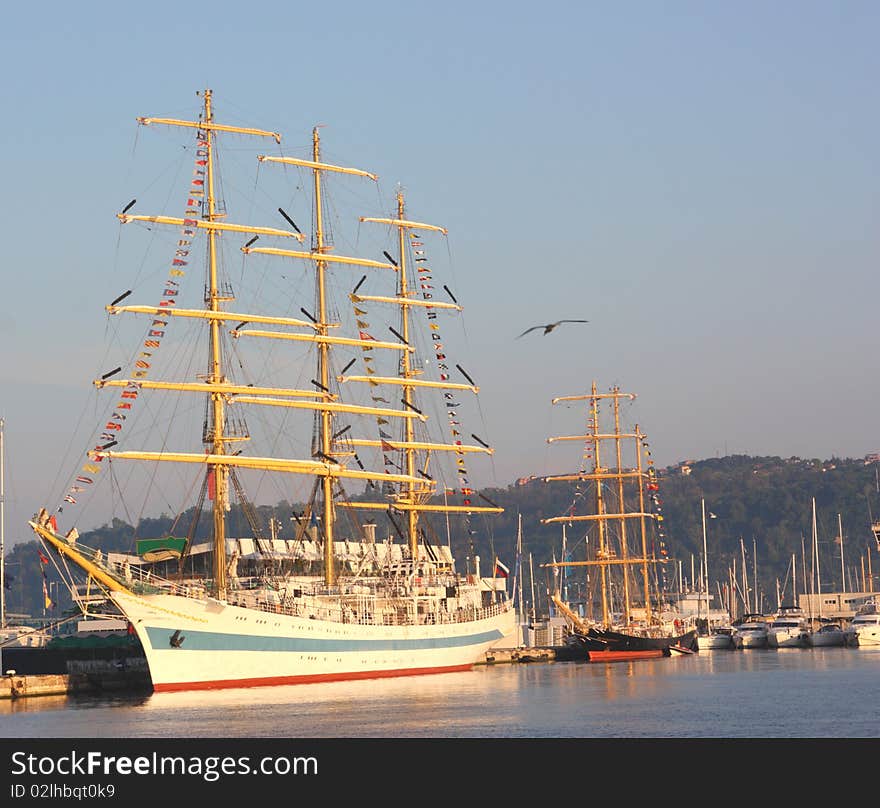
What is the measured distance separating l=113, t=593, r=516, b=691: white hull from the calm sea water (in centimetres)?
154

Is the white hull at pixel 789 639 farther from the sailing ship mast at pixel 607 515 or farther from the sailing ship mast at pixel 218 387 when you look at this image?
the sailing ship mast at pixel 218 387

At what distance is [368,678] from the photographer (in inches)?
3666

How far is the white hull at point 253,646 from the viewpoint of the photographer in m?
79.9

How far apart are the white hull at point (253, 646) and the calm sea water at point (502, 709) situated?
1.54 metres

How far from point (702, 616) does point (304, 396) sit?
89.8 meters

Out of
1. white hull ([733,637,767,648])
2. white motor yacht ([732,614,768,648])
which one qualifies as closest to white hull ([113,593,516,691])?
white hull ([733,637,767,648])

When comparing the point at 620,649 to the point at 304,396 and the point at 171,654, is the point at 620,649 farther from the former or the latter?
the point at 171,654

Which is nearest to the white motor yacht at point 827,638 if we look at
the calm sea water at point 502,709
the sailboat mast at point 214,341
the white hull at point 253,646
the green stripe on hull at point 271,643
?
the calm sea water at point 502,709

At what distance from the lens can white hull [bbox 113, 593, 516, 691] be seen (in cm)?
7988

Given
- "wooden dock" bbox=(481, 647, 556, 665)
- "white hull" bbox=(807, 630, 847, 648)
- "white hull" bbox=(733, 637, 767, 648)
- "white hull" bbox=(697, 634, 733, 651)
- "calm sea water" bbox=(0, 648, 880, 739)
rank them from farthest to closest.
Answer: "white hull" bbox=(733, 637, 767, 648), "white hull" bbox=(697, 634, 733, 651), "white hull" bbox=(807, 630, 847, 648), "wooden dock" bbox=(481, 647, 556, 665), "calm sea water" bbox=(0, 648, 880, 739)

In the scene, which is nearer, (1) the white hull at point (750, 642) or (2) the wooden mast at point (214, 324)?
(2) the wooden mast at point (214, 324)

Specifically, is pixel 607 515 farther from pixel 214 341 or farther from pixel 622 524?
pixel 214 341

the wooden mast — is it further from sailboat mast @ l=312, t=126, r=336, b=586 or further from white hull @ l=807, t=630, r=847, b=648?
white hull @ l=807, t=630, r=847, b=648

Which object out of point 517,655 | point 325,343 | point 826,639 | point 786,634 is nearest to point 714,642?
point 786,634
